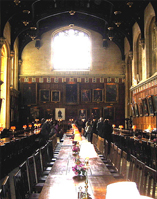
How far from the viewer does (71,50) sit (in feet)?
85.3

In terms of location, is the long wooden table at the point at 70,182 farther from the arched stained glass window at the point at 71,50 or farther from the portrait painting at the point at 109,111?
the arched stained glass window at the point at 71,50

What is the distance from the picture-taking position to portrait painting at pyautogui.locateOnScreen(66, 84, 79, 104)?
978 inches

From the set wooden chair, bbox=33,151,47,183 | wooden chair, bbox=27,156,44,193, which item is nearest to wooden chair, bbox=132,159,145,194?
wooden chair, bbox=27,156,44,193

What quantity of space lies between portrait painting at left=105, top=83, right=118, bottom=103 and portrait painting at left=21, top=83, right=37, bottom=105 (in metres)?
6.67

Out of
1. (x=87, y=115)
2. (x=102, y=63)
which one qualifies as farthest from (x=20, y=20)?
(x=87, y=115)

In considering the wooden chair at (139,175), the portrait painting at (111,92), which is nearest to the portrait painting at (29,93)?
the portrait painting at (111,92)

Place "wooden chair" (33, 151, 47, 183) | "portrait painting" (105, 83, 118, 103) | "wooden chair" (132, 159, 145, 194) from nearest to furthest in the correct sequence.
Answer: "wooden chair" (132, 159, 145, 194)
"wooden chair" (33, 151, 47, 183)
"portrait painting" (105, 83, 118, 103)

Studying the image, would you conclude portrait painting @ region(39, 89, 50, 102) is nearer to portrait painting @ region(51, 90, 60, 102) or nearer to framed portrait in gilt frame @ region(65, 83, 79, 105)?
portrait painting @ region(51, 90, 60, 102)

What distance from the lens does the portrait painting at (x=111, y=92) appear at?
24.9 meters

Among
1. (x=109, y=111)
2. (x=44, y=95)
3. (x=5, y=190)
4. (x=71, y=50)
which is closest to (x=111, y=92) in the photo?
(x=109, y=111)

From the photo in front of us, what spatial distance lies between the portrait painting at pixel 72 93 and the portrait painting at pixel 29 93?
303 cm

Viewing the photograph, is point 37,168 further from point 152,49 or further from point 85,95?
point 85,95

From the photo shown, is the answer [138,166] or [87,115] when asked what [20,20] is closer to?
[87,115]

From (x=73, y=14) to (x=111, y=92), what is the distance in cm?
854
